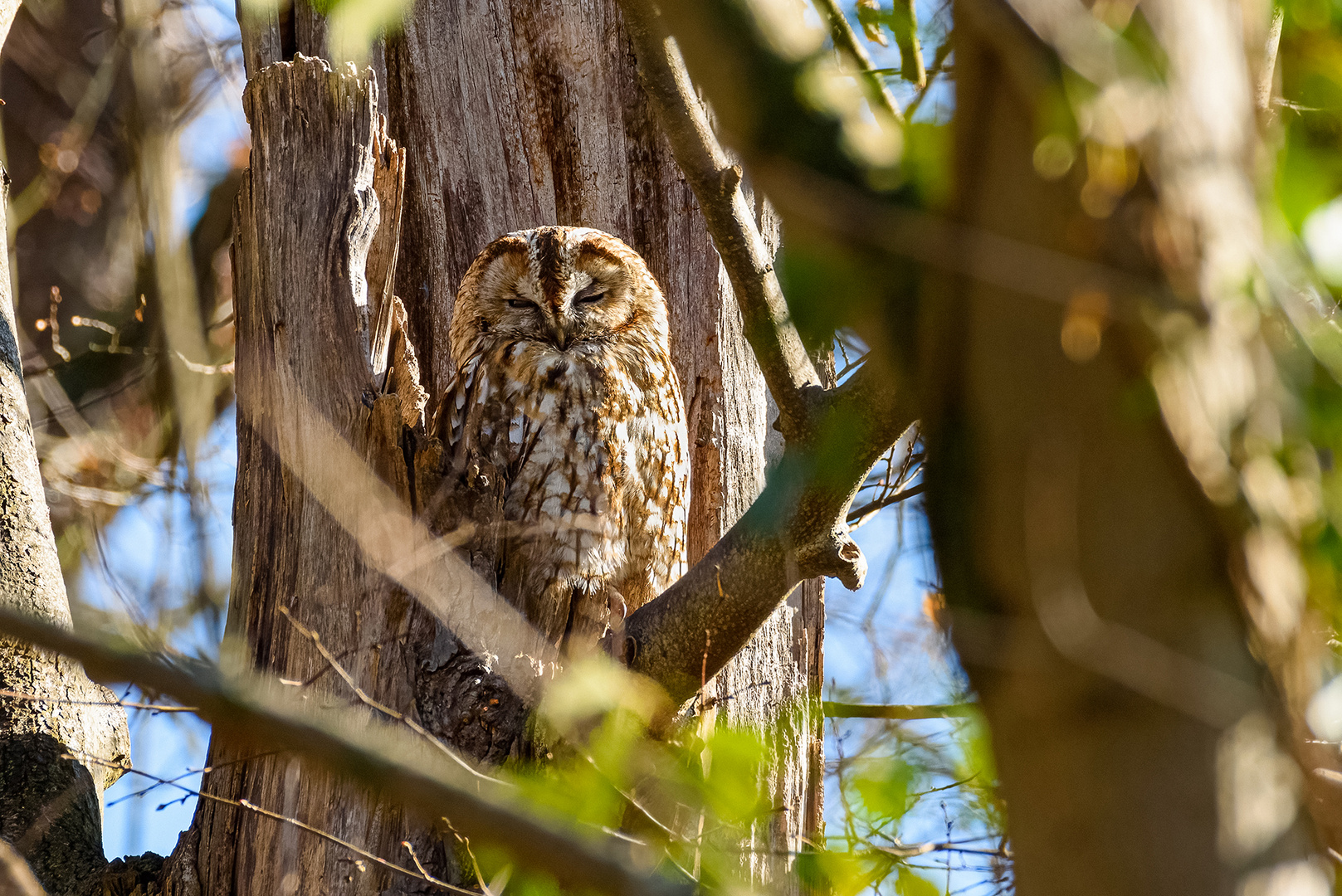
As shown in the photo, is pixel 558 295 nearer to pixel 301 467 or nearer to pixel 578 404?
pixel 578 404

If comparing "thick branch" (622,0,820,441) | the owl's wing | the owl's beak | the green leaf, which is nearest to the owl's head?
the owl's beak

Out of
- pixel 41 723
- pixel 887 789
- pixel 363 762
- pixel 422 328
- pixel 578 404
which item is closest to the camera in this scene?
pixel 363 762

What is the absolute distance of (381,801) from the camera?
2.06 metres

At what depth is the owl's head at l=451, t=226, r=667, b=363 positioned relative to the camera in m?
3.10

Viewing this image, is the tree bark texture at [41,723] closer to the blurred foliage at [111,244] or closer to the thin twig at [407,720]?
the thin twig at [407,720]

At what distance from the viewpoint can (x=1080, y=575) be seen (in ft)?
2.32

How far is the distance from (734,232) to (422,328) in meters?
1.80

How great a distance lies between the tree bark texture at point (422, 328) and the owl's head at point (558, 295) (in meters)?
0.08

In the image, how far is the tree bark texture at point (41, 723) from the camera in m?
2.08

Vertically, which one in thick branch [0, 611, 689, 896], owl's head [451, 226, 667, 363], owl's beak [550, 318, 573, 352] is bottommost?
thick branch [0, 611, 689, 896]

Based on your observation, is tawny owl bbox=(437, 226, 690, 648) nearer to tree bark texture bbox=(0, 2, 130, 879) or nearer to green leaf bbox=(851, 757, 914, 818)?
tree bark texture bbox=(0, 2, 130, 879)

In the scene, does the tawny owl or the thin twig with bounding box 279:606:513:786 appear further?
the tawny owl

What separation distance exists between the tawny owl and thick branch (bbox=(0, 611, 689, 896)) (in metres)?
1.89

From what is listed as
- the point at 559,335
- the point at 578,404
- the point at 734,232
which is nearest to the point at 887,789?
the point at 734,232
